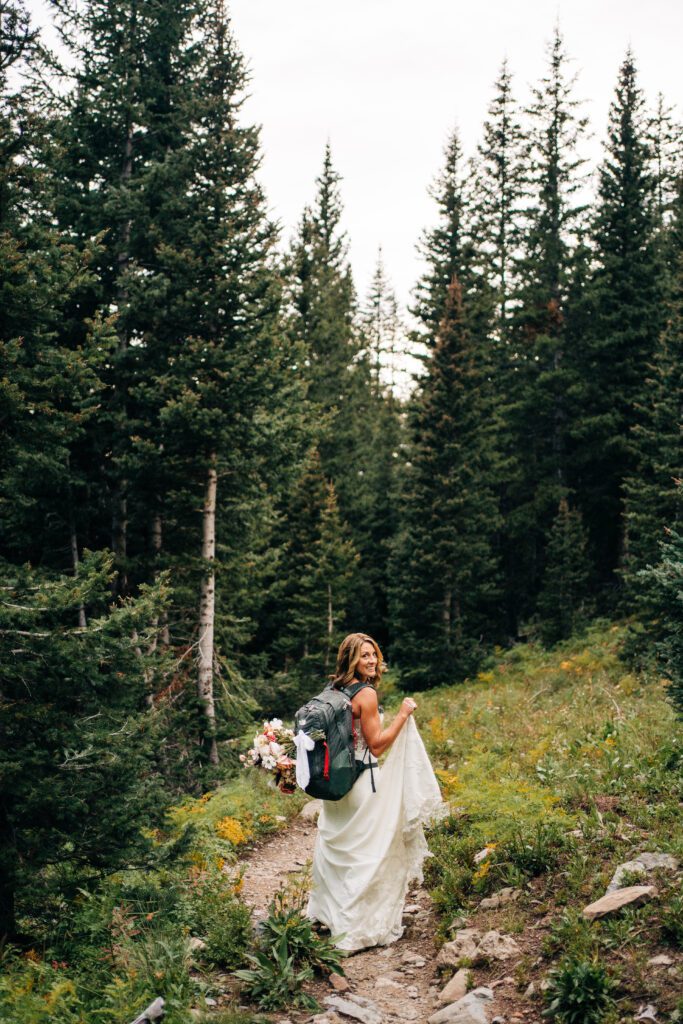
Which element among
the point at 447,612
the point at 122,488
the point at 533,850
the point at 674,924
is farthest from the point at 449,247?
the point at 674,924

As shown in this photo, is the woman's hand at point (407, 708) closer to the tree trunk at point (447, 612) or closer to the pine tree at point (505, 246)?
the tree trunk at point (447, 612)

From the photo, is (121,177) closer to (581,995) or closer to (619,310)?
(581,995)

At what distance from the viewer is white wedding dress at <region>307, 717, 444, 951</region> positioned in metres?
6.38

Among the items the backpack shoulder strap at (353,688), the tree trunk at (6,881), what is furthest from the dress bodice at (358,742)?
the tree trunk at (6,881)

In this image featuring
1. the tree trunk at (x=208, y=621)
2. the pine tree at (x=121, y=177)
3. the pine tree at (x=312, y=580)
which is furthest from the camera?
the pine tree at (x=312, y=580)

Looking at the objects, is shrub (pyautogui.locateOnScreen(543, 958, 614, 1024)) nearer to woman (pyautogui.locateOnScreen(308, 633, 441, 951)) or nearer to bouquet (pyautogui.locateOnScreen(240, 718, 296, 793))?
woman (pyautogui.locateOnScreen(308, 633, 441, 951))

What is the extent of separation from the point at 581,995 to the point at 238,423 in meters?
12.0

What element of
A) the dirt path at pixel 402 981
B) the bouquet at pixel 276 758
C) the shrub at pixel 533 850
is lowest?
the dirt path at pixel 402 981

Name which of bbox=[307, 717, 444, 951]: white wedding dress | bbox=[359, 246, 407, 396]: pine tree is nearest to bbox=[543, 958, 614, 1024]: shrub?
bbox=[307, 717, 444, 951]: white wedding dress

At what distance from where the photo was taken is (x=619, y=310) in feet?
87.7

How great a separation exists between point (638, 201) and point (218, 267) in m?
19.0

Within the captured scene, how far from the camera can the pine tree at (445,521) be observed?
24.2 metres

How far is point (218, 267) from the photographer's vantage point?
15.3m

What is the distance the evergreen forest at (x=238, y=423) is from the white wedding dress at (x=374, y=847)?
1.86 meters
